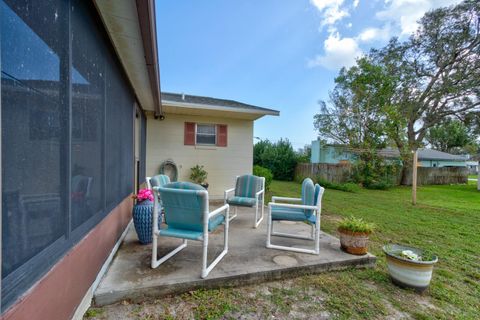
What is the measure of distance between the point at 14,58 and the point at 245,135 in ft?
21.8

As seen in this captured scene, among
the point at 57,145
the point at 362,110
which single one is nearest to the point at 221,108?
the point at 57,145

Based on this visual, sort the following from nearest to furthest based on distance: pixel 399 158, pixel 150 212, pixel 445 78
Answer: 1. pixel 150 212
2. pixel 399 158
3. pixel 445 78

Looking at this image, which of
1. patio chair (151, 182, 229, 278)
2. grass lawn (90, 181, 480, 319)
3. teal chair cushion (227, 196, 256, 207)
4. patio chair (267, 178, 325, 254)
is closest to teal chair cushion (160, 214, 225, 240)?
patio chair (151, 182, 229, 278)

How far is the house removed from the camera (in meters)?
1.01

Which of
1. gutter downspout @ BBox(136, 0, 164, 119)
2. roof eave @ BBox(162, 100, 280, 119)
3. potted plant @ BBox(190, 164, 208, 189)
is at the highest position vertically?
roof eave @ BBox(162, 100, 280, 119)

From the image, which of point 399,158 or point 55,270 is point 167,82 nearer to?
point 55,270

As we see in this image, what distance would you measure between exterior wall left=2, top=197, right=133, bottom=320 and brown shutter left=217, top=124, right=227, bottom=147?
5016 millimetres

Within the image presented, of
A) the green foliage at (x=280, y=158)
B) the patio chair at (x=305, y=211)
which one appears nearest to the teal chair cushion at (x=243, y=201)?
the patio chair at (x=305, y=211)

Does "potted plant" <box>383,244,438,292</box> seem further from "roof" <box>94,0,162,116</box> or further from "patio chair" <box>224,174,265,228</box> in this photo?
"roof" <box>94,0,162,116</box>

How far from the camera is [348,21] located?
35.6 feet

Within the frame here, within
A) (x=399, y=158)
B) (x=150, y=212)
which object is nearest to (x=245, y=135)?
(x=150, y=212)

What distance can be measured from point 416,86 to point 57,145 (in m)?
20.2

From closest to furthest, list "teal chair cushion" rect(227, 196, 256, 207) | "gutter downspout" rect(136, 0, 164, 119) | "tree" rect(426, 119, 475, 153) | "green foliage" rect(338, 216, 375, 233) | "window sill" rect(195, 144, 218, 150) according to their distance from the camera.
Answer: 1. "gutter downspout" rect(136, 0, 164, 119)
2. "green foliage" rect(338, 216, 375, 233)
3. "teal chair cushion" rect(227, 196, 256, 207)
4. "window sill" rect(195, 144, 218, 150)
5. "tree" rect(426, 119, 475, 153)

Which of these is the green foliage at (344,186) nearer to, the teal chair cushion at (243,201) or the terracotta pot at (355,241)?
the teal chair cushion at (243,201)
